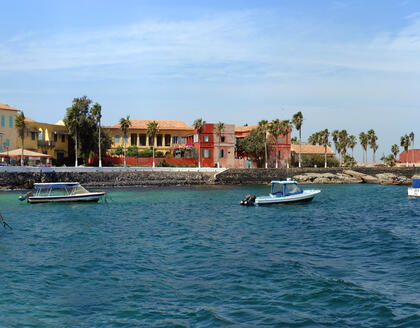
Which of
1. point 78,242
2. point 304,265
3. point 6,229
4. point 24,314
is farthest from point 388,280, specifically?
point 6,229

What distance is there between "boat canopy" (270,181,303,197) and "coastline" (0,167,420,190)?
3132cm

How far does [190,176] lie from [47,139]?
27.1 meters

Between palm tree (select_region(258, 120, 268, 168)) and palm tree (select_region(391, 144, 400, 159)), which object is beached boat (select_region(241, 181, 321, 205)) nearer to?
palm tree (select_region(258, 120, 268, 168))

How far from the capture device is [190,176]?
255ft

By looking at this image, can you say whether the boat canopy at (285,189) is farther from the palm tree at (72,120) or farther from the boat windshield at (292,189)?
the palm tree at (72,120)

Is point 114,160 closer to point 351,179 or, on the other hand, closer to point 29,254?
point 351,179

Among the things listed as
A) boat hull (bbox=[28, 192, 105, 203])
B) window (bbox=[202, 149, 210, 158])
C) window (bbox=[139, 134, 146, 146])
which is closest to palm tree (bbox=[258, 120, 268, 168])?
window (bbox=[202, 149, 210, 158])

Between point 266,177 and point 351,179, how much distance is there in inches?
724

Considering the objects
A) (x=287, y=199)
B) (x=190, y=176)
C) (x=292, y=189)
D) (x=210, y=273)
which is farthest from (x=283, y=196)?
(x=190, y=176)

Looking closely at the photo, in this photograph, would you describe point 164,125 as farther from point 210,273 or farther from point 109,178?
point 210,273

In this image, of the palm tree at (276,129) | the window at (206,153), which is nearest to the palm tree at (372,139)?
the palm tree at (276,129)

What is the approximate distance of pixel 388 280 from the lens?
16.0 metres

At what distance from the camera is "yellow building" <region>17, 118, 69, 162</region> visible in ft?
247

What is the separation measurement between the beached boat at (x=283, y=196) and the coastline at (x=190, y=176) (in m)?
32.3
